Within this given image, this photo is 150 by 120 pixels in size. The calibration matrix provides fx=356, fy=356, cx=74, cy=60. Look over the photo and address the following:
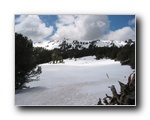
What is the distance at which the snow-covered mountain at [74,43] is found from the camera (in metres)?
3.54

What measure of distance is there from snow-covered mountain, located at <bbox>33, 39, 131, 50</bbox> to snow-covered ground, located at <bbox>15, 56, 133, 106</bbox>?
18 cm

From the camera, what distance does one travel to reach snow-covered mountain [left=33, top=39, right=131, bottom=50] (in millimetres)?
3538

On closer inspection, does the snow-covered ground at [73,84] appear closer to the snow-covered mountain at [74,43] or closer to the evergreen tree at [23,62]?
the evergreen tree at [23,62]

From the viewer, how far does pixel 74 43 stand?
3582 mm

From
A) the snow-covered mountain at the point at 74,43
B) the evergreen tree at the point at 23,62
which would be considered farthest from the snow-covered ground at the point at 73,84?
the snow-covered mountain at the point at 74,43

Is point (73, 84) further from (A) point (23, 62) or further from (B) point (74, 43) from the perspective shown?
(A) point (23, 62)

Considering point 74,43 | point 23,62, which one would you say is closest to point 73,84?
point 74,43

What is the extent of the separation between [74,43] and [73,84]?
0.41 metres

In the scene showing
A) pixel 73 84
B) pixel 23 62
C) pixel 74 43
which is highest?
pixel 74 43

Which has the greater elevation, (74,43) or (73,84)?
(74,43)

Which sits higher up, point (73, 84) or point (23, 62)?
point (23, 62)

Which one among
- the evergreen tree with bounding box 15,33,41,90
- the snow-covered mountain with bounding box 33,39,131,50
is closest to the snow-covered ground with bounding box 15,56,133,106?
the evergreen tree with bounding box 15,33,41,90

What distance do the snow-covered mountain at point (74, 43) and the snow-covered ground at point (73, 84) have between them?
0.59 ft
